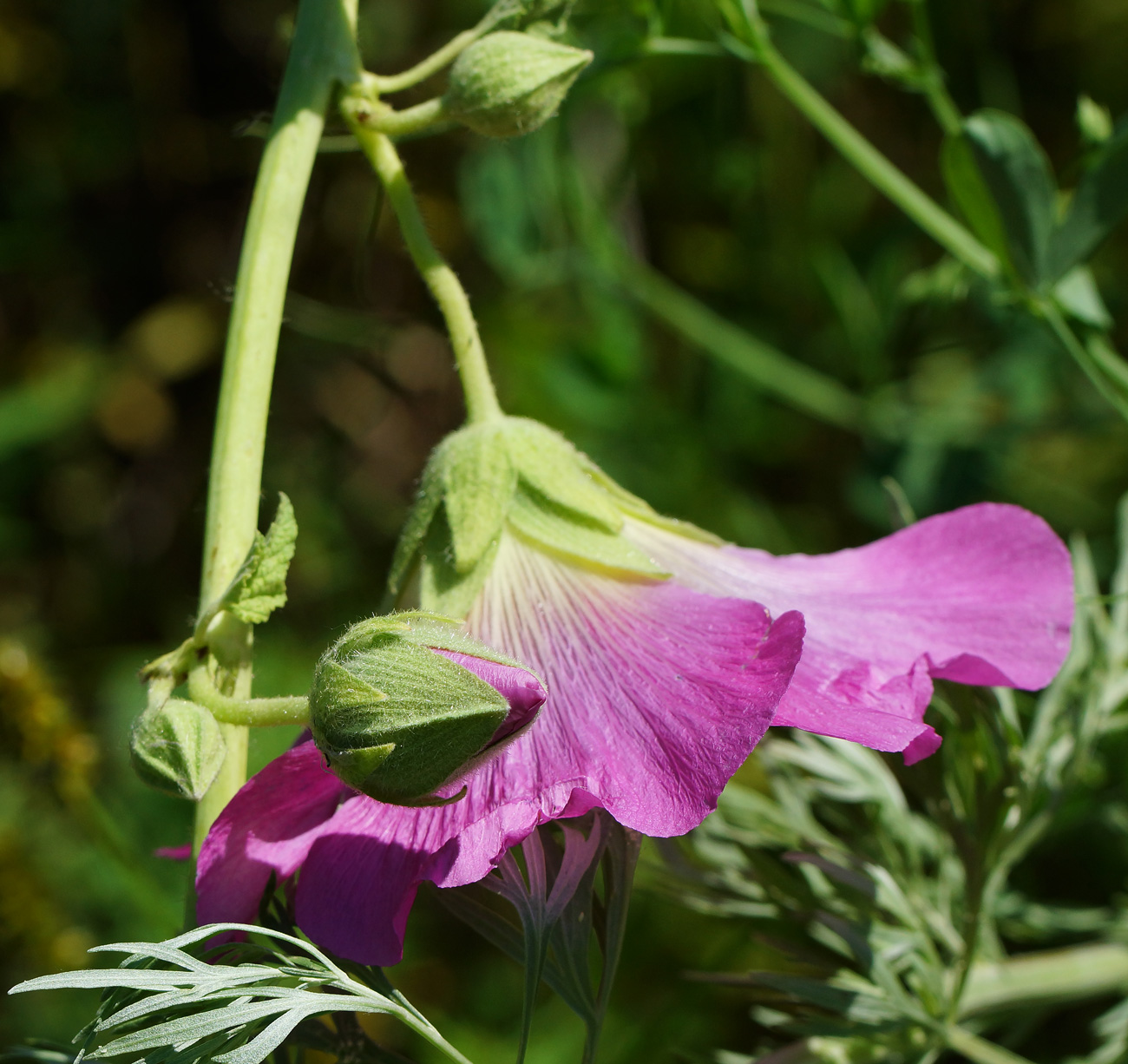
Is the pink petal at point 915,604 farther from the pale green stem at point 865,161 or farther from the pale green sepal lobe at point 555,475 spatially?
the pale green stem at point 865,161

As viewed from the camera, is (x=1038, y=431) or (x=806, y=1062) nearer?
(x=806, y=1062)

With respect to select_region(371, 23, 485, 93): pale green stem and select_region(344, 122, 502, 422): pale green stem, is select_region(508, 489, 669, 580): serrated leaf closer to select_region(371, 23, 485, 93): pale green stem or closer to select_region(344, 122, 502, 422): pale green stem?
select_region(344, 122, 502, 422): pale green stem

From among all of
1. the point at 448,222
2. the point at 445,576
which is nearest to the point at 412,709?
the point at 445,576

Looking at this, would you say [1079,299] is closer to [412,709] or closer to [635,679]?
[635,679]

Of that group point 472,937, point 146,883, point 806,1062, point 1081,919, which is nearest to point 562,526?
point 806,1062

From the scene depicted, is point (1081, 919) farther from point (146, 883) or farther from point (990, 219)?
point (146, 883)

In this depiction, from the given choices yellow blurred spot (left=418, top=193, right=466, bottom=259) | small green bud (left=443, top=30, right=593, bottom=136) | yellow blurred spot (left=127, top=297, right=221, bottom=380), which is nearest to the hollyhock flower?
small green bud (left=443, top=30, right=593, bottom=136)

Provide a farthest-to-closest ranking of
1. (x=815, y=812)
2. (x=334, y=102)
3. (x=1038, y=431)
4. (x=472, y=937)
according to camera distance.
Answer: (x=472, y=937) → (x=1038, y=431) → (x=815, y=812) → (x=334, y=102)
